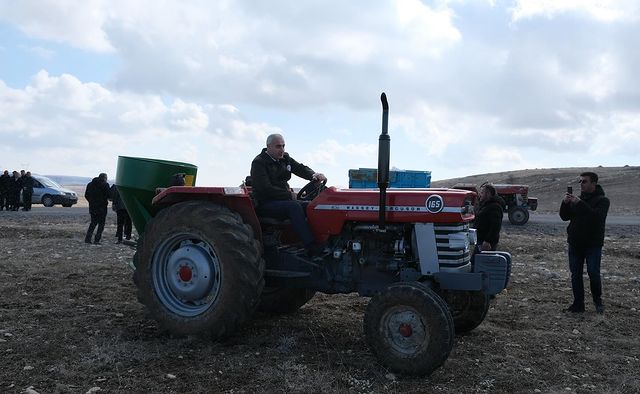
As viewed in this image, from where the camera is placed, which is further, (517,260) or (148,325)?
(517,260)

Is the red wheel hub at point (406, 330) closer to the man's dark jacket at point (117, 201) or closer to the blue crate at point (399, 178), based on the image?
the man's dark jacket at point (117, 201)

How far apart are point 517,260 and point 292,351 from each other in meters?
6.94

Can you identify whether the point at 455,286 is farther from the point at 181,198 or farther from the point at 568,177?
the point at 568,177

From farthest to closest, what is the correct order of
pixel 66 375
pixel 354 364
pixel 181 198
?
1. pixel 181 198
2. pixel 354 364
3. pixel 66 375

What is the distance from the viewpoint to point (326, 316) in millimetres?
6617

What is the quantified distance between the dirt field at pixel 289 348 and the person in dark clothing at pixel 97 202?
4204mm

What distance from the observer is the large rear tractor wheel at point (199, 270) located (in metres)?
5.23

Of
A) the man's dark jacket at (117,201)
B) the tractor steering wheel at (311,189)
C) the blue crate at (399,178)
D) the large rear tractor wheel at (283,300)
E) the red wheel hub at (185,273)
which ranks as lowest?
the large rear tractor wheel at (283,300)

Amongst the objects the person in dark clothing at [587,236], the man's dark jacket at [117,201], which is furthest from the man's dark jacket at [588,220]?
the man's dark jacket at [117,201]

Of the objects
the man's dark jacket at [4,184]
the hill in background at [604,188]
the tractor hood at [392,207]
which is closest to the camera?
the tractor hood at [392,207]

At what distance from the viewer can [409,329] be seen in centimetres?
469

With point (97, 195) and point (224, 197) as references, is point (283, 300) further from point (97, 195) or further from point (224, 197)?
point (97, 195)

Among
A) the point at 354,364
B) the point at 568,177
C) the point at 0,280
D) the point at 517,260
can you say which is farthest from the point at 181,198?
the point at 568,177

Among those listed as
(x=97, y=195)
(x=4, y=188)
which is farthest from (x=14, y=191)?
(x=97, y=195)
